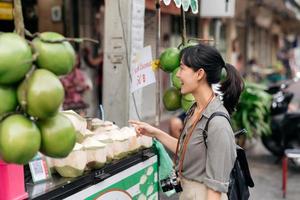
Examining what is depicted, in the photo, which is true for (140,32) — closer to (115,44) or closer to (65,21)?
(115,44)

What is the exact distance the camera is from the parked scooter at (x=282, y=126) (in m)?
7.58

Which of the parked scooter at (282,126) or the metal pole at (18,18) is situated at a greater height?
the metal pole at (18,18)

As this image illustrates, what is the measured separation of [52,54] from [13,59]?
148 millimetres

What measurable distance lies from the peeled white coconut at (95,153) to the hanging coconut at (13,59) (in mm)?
1351

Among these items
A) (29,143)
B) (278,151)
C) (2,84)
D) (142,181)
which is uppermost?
(2,84)

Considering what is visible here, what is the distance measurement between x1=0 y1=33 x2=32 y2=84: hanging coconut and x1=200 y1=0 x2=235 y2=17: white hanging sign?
5.10 meters

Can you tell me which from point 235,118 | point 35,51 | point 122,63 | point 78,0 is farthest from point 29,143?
point 78,0

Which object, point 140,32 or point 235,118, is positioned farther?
point 235,118

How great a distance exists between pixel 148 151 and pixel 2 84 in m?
2.18

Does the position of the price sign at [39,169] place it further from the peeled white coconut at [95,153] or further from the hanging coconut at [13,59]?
the hanging coconut at [13,59]

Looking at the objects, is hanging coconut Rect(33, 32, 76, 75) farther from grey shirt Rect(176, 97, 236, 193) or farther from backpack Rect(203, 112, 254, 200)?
backpack Rect(203, 112, 254, 200)

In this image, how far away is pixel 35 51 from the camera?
5.35 ft

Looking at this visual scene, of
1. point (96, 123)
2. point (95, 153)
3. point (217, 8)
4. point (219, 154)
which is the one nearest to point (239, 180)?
point (219, 154)

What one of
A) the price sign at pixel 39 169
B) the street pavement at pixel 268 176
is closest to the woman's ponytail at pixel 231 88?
the price sign at pixel 39 169
